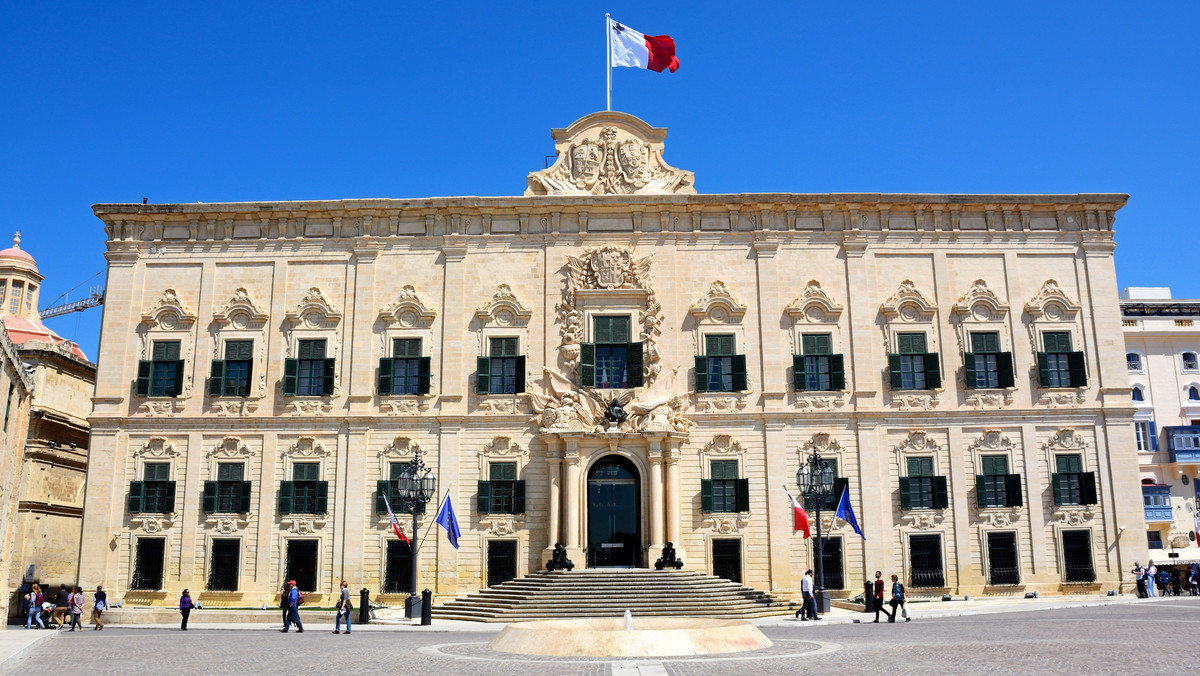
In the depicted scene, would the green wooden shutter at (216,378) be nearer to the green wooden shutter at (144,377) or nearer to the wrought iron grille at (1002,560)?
the green wooden shutter at (144,377)

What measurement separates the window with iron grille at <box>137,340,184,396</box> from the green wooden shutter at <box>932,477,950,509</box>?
26422 mm

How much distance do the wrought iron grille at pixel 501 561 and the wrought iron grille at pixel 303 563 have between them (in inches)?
233

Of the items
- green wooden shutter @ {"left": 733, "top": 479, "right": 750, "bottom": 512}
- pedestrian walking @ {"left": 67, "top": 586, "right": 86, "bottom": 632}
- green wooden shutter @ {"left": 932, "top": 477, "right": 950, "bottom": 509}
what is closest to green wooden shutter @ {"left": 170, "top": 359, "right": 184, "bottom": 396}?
pedestrian walking @ {"left": 67, "top": 586, "right": 86, "bottom": 632}

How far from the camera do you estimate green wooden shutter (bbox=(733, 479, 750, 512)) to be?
3216 centimetres

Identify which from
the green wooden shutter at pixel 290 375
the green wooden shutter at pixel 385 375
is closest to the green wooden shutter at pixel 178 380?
the green wooden shutter at pixel 290 375

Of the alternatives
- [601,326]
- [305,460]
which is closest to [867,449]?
[601,326]

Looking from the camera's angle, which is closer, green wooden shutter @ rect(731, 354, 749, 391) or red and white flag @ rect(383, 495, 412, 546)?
red and white flag @ rect(383, 495, 412, 546)

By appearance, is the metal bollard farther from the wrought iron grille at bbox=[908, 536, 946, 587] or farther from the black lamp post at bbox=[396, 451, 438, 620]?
the wrought iron grille at bbox=[908, 536, 946, 587]

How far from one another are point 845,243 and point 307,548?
2166 cm

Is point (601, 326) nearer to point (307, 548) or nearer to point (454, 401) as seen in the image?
point (454, 401)

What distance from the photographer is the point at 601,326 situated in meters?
33.7

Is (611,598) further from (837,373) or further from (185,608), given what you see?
(185,608)

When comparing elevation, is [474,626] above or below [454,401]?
below

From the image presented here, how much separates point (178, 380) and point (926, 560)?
1050 inches
